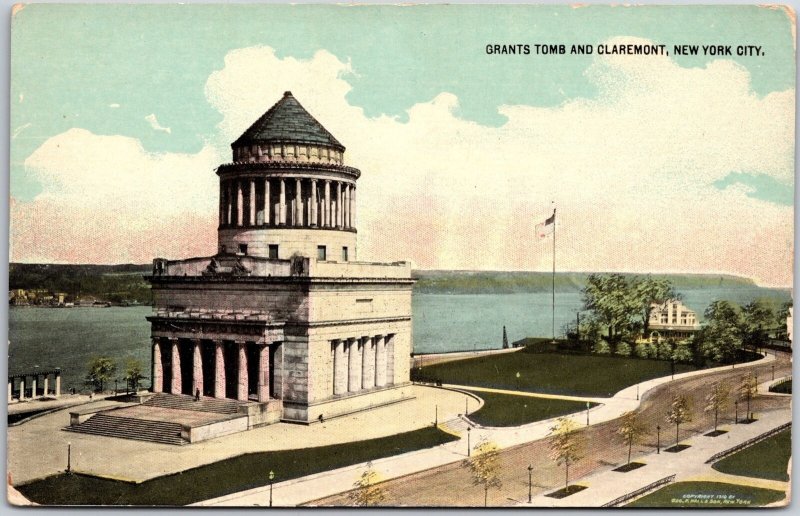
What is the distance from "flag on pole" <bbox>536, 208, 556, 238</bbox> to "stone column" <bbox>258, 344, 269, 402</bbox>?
1009 cm

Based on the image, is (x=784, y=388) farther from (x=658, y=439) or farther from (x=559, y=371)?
(x=559, y=371)

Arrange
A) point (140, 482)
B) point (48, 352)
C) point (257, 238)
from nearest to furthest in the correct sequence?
point (140, 482), point (48, 352), point (257, 238)

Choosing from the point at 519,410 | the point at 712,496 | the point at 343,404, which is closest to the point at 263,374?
the point at 343,404

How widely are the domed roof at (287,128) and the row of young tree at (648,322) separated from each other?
33.0 ft

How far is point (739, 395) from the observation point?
34156 millimetres

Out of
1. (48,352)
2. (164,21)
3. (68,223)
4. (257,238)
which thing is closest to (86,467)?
(48,352)

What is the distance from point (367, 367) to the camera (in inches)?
1481

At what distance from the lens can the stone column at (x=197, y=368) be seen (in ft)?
119

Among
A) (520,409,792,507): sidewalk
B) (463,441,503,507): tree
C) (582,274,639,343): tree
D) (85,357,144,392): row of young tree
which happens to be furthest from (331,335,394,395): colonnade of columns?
(520,409,792,507): sidewalk

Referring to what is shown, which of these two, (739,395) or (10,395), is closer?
(10,395)

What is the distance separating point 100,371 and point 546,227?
1541 centimetres

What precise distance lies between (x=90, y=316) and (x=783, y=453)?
2260 centimetres

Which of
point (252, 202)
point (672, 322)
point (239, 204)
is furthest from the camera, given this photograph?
point (252, 202)

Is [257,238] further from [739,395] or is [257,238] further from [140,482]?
[739,395]
